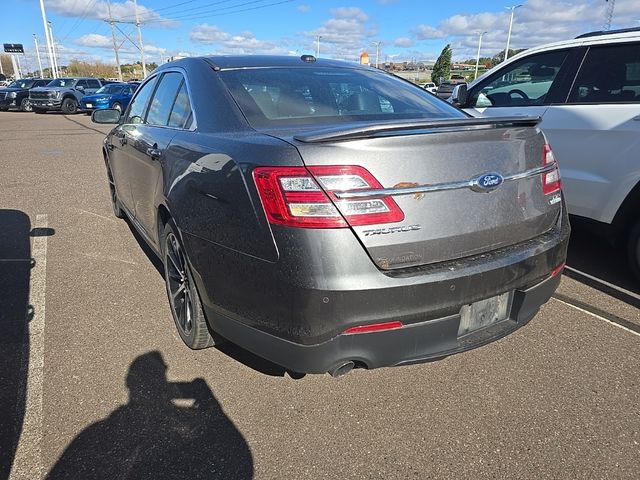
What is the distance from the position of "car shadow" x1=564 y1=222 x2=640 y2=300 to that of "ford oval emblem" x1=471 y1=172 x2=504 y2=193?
211 centimetres

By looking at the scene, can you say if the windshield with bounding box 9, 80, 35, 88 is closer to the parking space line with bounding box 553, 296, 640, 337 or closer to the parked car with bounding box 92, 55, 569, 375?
the parked car with bounding box 92, 55, 569, 375

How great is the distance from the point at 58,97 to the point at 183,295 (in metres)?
24.6

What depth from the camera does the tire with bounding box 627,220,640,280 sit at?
3.52 metres

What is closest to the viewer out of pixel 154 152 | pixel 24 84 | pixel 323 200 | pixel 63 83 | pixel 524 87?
pixel 323 200

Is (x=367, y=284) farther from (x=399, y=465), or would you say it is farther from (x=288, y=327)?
(x=399, y=465)

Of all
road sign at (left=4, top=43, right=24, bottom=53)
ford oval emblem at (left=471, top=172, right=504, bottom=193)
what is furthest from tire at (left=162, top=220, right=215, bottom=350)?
road sign at (left=4, top=43, right=24, bottom=53)

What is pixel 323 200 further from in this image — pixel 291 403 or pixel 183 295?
pixel 183 295

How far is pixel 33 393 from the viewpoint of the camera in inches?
94.8

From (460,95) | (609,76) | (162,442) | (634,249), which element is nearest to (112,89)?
(460,95)

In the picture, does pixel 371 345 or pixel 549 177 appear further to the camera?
pixel 549 177

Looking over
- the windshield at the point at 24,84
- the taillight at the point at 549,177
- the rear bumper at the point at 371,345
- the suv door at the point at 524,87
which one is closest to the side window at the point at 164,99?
the rear bumper at the point at 371,345

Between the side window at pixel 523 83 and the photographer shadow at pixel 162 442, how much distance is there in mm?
3740

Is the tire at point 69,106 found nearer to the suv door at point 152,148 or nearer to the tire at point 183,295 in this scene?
the suv door at point 152,148

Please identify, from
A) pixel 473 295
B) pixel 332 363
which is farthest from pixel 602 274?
pixel 332 363
